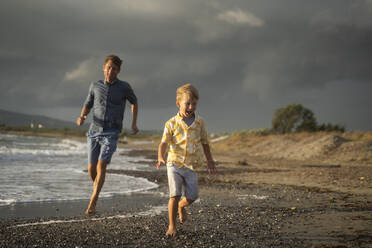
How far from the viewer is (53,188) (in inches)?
345

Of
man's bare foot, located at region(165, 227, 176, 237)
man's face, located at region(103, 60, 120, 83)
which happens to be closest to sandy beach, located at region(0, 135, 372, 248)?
man's bare foot, located at region(165, 227, 176, 237)

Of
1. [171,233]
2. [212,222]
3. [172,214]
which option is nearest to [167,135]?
[172,214]

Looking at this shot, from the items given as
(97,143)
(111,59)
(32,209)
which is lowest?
(32,209)

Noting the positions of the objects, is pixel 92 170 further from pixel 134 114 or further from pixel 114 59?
pixel 114 59

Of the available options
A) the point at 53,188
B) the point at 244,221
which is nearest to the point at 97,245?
the point at 244,221

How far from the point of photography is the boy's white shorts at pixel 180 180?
4.51 meters

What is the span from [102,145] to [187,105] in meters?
2.31

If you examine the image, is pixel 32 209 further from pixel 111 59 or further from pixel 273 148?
pixel 273 148

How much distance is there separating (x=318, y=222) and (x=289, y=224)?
19.1 inches

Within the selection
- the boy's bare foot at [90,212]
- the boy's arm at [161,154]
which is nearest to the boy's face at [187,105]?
the boy's arm at [161,154]

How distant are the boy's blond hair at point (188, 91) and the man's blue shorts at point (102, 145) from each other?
2019mm

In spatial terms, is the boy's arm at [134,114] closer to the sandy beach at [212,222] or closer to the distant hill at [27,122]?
the sandy beach at [212,222]

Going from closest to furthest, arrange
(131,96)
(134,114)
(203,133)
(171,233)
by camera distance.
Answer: (171,233) → (203,133) → (131,96) → (134,114)

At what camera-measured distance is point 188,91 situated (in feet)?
14.6
